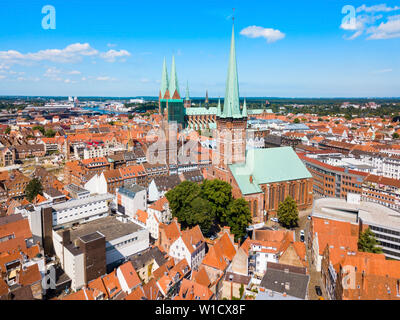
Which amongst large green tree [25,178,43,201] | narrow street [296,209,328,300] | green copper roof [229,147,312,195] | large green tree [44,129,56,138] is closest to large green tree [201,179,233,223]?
green copper roof [229,147,312,195]

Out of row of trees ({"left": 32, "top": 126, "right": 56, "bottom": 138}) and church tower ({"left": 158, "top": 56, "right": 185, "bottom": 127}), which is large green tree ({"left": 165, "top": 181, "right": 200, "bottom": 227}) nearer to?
church tower ({"left": 158, "top": 56, "right": 185, "bottom": 127})

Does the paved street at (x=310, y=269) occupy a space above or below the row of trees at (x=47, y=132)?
below

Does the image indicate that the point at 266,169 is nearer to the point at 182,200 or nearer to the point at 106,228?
the point at 182,200

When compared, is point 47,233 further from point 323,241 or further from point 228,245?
point 323,241

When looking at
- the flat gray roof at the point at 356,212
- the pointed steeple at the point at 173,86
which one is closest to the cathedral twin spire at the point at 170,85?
the pointed steeple at the point at 173,86

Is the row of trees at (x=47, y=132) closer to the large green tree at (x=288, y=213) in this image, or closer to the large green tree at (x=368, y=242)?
the large green tree at (x=288, y=213)

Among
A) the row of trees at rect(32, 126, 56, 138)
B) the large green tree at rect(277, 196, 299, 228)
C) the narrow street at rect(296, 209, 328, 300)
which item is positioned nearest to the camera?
the narrow street at rect(296, 209, 328, 300)

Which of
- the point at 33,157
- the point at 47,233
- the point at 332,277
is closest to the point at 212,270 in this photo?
the point at 332,277

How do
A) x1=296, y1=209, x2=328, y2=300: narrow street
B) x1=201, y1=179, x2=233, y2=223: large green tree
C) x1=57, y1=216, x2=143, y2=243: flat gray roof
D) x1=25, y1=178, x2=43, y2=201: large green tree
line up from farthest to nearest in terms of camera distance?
x1=25, y1=178, x2=43, y2=201: large green tree → x1=201, y1=179, x2=233, y2=223: large green tree → x1=57, y1=216, x2=143, y2=243: flat gray roof → x1=296, y1=209, x2=328, y2=300: narrow street
